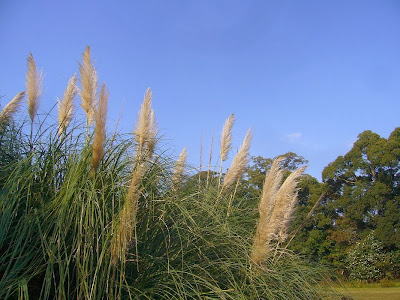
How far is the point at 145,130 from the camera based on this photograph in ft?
11.6

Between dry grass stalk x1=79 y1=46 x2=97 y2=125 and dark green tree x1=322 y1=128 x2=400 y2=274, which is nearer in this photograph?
dry grass stalk x1=79 y1=46 x2=97 y2=125

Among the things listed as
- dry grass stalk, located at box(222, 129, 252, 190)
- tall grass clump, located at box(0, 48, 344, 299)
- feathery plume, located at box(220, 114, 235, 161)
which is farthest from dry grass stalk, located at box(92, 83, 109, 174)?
feathery plume, located at box(220, 114, 235, 161)

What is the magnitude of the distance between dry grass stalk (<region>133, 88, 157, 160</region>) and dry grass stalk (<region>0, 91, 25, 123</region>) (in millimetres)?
1281

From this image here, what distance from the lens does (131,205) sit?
7.32 feet

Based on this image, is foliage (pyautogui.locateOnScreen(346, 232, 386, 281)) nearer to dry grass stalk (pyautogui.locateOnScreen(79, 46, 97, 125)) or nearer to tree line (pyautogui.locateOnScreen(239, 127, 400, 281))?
tree line (pyautogui.locateOnScreen(239, 127, 400, 281))

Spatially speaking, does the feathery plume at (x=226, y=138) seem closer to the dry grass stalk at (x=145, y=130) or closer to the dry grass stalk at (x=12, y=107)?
the dry grass stalk at (x=145, y=130)

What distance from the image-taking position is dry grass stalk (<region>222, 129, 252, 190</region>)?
435 cm

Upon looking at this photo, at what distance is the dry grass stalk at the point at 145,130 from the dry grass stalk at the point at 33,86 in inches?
41.7

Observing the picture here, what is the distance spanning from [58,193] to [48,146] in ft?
1.81

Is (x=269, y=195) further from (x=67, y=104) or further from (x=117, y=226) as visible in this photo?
(x=67, y=104)

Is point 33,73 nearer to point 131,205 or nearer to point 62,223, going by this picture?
point 62,223

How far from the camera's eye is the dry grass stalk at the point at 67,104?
3678 millimetres

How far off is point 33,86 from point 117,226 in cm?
229

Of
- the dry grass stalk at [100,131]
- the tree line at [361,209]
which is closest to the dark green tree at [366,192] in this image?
the tree line at [361,209]
